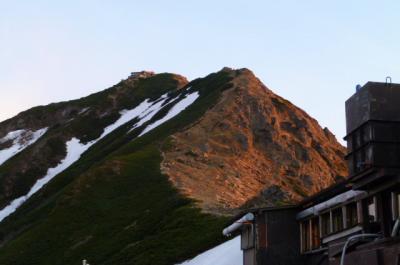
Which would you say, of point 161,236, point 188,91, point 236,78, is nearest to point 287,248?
point 161,236

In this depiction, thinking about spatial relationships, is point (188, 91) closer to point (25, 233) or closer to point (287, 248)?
point (25, 233)

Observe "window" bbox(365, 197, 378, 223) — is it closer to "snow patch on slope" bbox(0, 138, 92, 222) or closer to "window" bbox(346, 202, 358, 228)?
"window" bbox(346, 202, 358, 228)

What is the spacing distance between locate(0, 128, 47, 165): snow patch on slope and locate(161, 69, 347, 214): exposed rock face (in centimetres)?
3998

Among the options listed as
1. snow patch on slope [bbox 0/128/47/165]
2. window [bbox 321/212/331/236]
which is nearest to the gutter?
window [bbox 321/212/331/236]

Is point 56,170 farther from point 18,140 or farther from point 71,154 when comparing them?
point 18,140

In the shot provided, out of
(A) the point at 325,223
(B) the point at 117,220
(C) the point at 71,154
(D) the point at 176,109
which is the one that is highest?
(D) the point at 176,109

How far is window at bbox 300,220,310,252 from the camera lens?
28005mm

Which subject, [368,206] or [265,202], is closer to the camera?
[368,206]

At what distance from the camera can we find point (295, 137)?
72.9 m

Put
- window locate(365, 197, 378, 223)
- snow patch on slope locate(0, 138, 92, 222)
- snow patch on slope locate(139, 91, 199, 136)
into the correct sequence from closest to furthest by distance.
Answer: window locate(365, 197, 378, 223) < snow patch on slope locate(0, 138, 92, 222) < snow patch on slope locate(139, 91, 199, 136)

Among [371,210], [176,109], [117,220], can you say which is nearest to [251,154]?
[117,220]

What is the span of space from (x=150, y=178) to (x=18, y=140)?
60.3 meters

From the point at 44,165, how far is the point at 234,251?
5447 centimetres

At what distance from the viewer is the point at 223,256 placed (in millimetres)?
37062
